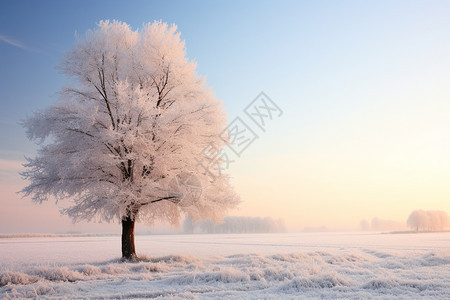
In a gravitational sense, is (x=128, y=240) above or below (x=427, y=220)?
above

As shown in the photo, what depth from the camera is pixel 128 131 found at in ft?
51.7

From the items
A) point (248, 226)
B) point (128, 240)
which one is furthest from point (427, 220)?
point (128, 240)

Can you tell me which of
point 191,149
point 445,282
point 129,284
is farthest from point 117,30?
point 445,282

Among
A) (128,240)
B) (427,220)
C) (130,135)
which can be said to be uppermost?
(130,135)

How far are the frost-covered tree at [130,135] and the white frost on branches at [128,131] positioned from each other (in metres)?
0.05

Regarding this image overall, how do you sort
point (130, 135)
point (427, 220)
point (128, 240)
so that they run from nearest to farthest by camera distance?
point (130, 135) → point (128, 240) → point (427, 220)

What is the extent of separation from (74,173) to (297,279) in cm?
1259

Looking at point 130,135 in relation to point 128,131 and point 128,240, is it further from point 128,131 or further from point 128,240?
point 128,240

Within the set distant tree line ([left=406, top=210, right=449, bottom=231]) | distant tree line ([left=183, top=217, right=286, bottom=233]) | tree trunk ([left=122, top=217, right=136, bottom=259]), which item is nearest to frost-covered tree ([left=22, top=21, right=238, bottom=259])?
tree trunk ([left=122, top=217, right=136, bottom=259])

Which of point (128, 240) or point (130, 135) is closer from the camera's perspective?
point (130, 135)

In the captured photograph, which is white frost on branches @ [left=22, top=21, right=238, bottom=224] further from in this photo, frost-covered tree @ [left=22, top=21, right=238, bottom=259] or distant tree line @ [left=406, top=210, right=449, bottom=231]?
distant tree line @ [left=406, top=210, right=449, bottom=231]

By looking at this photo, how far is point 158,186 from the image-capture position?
16703mm

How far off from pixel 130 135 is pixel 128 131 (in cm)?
31

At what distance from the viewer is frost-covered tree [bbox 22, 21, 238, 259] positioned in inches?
658
